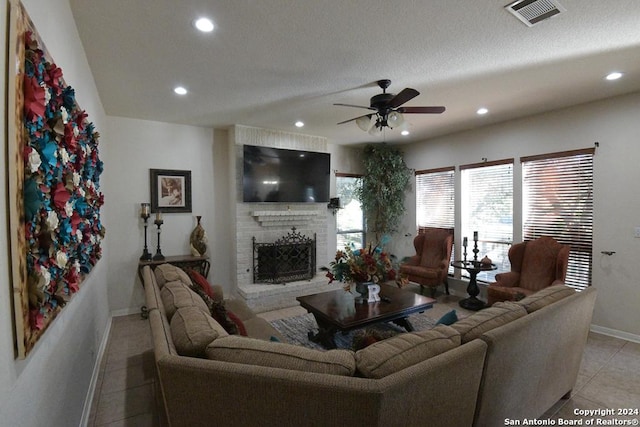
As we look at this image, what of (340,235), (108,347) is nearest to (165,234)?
(108,347)

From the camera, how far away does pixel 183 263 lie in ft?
13.9

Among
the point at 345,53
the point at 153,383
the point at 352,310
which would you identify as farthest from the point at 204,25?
the point at 153,383

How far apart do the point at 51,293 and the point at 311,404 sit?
1168mm

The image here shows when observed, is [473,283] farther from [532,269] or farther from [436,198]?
[436,198]

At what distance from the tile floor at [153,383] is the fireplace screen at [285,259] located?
181 centimetres

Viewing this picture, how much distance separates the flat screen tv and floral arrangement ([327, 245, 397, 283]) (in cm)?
213

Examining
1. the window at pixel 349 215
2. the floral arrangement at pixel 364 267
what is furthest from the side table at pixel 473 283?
the window at pixel 349 215

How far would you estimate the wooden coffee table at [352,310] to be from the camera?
9.26ft

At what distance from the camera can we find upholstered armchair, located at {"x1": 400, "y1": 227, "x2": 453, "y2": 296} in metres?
4.80

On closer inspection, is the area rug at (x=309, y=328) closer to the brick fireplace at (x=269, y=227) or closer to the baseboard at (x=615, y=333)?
the brick fireplace at (x=269, y=227)

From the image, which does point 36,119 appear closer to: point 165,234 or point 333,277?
point 333,277

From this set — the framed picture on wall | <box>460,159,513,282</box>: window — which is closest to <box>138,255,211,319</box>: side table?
the framed picture on wall

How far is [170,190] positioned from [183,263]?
109 cm

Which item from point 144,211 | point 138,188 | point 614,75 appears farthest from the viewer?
point 138,188
